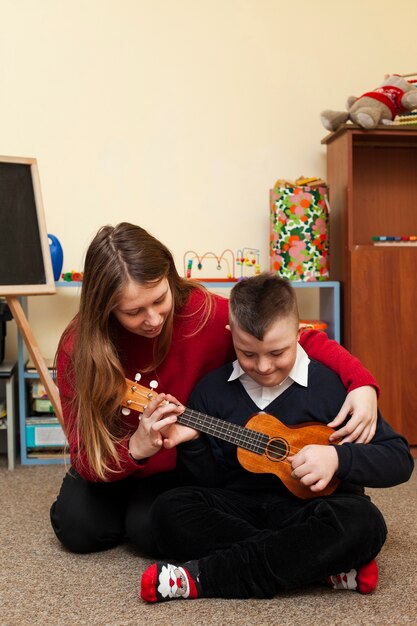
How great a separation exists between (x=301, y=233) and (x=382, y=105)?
1.59 ft

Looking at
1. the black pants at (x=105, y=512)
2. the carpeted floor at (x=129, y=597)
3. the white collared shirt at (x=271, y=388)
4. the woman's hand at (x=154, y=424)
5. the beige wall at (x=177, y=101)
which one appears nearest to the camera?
the carpeted floor at (x=129, y=597)

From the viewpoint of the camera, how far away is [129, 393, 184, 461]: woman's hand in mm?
1273

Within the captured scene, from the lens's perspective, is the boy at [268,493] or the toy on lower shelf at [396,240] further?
the toy on lower shelf at [396,240]

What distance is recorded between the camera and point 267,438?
1.32 m

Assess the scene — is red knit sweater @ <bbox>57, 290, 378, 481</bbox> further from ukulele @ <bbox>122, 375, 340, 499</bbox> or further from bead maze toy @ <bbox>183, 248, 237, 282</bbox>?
bead maze toy @ <bbox>183, 248, 237, 282</bbox>

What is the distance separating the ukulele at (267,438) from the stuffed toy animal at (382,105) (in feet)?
4.39

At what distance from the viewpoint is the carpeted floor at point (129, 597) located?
1157 mm

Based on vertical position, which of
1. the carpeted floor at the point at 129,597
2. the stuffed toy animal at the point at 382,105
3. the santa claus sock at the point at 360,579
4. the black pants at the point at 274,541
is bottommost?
the carpeted floor at the point at 129,597

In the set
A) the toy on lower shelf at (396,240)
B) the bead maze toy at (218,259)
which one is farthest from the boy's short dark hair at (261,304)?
the bead maze toy at (218,259)

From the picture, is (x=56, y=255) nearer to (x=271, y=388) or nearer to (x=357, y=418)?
(x=271, y=388)

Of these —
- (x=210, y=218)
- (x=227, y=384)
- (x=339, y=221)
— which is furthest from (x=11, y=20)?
(x=227, y=384)

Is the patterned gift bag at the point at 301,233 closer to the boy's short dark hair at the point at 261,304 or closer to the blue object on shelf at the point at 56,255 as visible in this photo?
the blue object on shelf at the point at 56,255

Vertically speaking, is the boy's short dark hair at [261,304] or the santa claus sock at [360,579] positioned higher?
the boy's short dark hair at [261,304]

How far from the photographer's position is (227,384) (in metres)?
1.43
